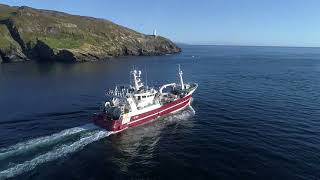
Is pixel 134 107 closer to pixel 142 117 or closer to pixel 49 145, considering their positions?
pixel 142 117

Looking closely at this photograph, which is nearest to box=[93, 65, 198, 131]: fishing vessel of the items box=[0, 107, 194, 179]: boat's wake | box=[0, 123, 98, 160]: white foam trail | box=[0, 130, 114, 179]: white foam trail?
box=[0, 107, 194, 179]: boat's wake

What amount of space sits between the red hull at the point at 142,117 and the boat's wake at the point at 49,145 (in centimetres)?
131

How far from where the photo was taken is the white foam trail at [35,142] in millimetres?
48600

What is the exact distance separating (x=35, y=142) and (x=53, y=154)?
5.77m

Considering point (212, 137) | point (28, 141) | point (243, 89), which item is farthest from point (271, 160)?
point (243, 89)

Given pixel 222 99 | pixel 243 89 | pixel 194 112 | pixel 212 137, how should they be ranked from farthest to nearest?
pixel 243 89 < pixel 222 99 < pixel 194 112 < pixel 212 137

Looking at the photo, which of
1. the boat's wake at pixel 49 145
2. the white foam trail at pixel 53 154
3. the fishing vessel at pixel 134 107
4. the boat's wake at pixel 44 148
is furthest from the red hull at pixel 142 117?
the white foam trail at pixel 53 154

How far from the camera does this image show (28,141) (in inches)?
2093

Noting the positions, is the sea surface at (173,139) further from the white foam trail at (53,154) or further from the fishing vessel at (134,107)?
the fishing vessel at (134,107)

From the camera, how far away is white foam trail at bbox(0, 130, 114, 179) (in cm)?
4297

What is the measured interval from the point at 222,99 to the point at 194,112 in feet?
44.7

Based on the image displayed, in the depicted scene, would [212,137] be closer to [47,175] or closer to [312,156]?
[312,156]

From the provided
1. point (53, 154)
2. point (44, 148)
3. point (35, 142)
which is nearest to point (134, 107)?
point (35, 142)

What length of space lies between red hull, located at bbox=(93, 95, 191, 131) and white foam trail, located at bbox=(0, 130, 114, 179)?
5.67ft
